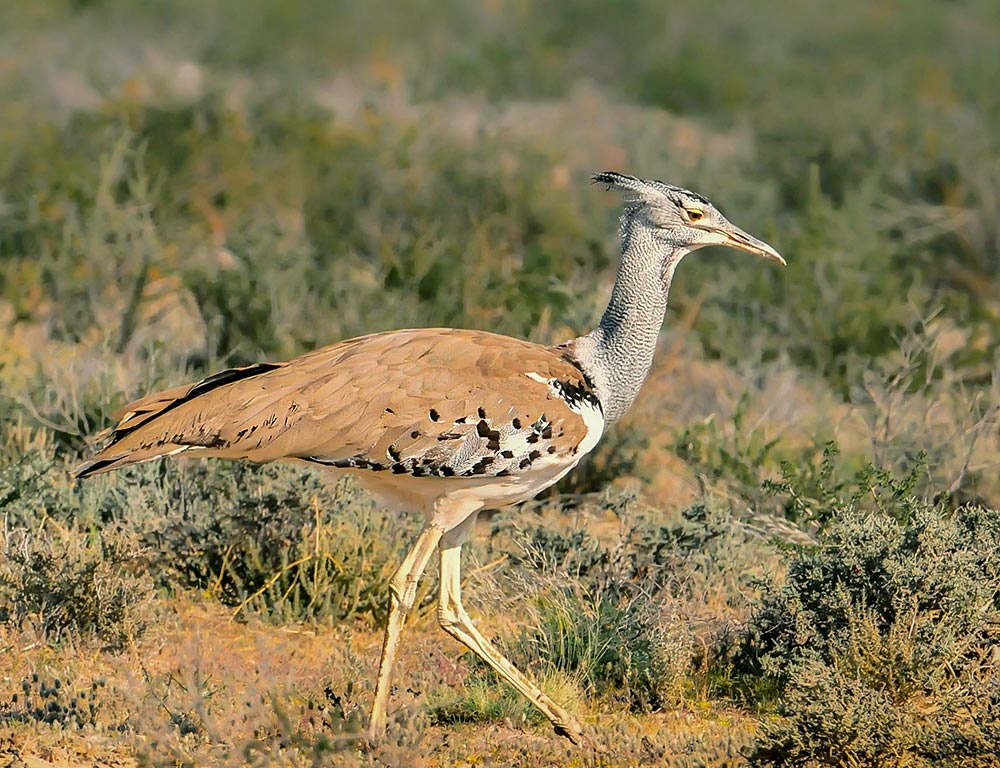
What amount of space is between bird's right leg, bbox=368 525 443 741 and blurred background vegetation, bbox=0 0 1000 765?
168mm

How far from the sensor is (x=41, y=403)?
6852 millimetres

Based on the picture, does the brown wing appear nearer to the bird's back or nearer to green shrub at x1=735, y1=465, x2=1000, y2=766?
the bird's back

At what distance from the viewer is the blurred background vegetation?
4637 millimetres

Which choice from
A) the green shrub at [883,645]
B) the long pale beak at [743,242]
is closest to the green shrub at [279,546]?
the green shrub at [883,645]

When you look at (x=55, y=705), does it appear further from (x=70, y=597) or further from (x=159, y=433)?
(x=159, y=433)

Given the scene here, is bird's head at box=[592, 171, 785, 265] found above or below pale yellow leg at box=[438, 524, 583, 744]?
above

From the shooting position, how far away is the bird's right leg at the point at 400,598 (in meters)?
4.47

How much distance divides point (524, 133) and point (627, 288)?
971cm

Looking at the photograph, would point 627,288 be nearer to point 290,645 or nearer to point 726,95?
point 290,645

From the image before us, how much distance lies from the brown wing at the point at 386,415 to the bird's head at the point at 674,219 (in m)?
0.52

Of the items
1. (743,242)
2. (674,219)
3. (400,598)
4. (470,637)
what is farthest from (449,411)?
(743,242)

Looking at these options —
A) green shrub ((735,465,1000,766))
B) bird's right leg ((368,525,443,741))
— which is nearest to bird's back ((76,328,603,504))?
bird's right leg ((368,525,443,741))

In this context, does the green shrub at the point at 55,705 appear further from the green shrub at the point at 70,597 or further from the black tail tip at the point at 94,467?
the black tail tip at the point at 94,467

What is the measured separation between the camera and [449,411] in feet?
14.5
